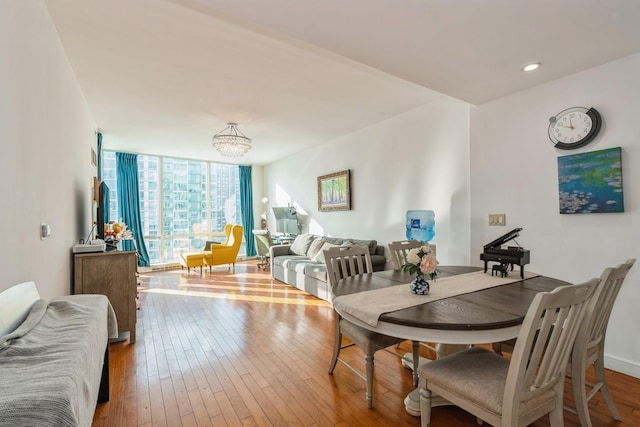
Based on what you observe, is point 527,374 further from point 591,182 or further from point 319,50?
point 319,50

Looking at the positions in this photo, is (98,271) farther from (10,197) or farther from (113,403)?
(10,197)

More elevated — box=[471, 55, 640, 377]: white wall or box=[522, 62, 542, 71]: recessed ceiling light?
box=[522, 62, 542, 71]: recessed ceiling light

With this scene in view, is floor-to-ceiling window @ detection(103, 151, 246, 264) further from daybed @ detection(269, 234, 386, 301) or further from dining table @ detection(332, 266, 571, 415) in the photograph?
dining table @ detection(332, 266, 571, 415)

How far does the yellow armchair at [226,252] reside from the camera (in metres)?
6.35

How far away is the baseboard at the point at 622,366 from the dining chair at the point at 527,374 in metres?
1.43

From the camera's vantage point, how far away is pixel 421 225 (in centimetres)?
383

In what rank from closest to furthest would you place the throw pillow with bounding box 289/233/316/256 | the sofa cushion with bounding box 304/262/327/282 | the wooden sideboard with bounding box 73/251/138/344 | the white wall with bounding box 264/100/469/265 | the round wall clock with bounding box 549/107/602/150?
the round wall clock with bounding box 549/107/602/150 → the wooden sideboard with bounding box 73/251/138/344 → the white wall with bounding box 264/100/469/265 → the sofa cushion with bounding box 304/262/327/282 → the throw pillow with bounding box 289/233/316/256

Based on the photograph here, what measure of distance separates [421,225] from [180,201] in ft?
19.8

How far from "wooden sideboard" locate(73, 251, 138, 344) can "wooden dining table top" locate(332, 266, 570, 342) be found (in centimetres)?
218

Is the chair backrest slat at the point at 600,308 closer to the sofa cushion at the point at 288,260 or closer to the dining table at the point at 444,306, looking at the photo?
the dining table at the point at 444,306

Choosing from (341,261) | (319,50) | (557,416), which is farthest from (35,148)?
(557,416)

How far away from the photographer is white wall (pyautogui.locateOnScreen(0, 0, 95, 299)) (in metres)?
1.49

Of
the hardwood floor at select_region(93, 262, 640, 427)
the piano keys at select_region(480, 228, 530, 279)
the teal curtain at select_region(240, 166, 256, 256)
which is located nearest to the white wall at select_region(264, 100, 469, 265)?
the piano keys at select_region(480, 228, 530, 279)

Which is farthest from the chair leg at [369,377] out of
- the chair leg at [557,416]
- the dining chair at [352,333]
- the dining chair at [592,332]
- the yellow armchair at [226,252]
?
the yellow armchair at [226,252]
